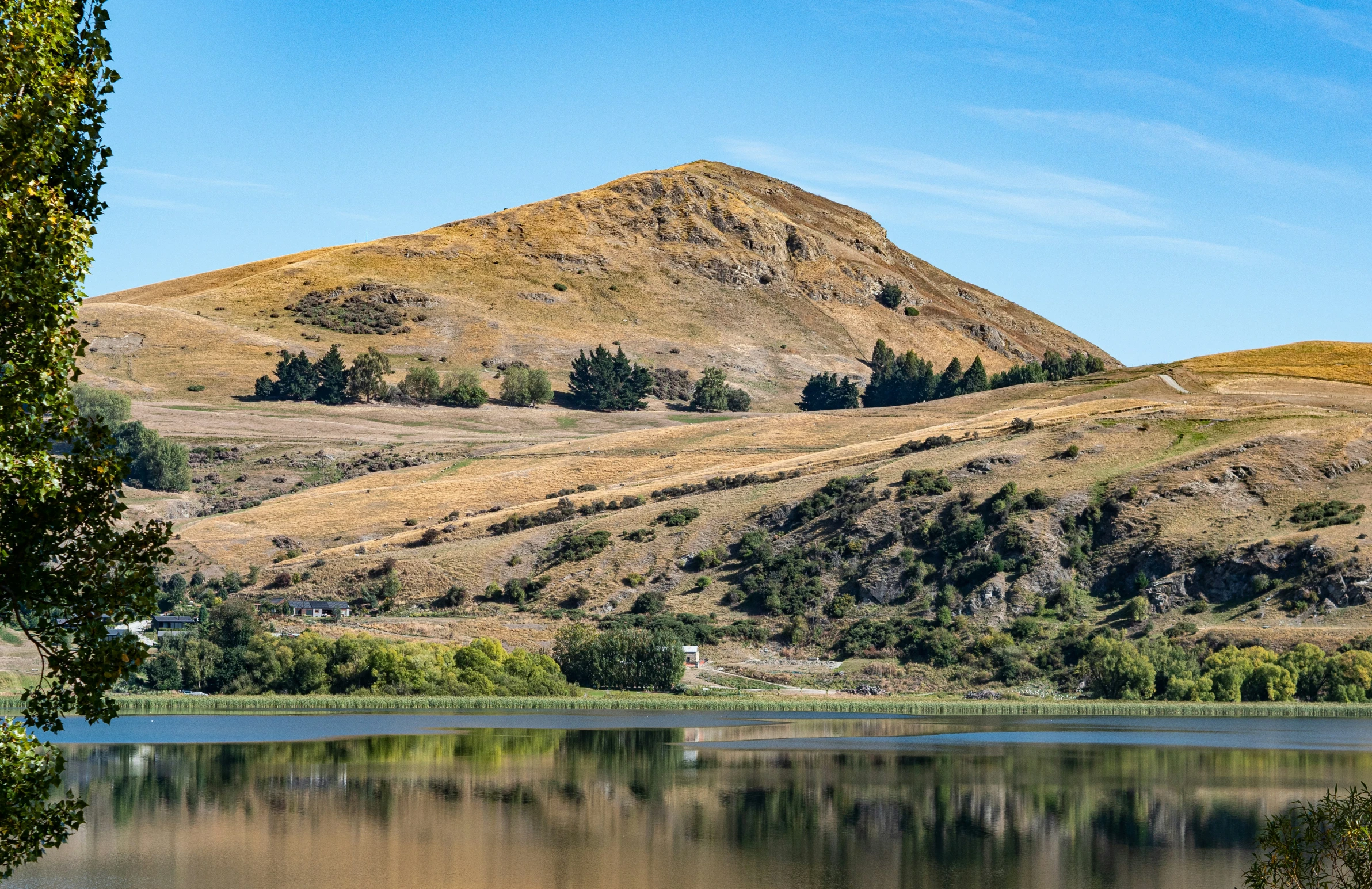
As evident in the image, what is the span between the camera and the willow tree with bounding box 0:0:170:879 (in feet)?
54.7

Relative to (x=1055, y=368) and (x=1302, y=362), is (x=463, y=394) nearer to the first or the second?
(x=1055, y=368)

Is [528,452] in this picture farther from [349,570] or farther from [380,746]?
[380,746]

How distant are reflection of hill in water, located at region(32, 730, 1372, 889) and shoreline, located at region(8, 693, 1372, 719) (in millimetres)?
17796

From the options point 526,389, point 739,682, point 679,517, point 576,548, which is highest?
point 526,389

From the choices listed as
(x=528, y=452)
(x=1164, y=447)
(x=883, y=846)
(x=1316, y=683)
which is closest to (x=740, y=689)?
(x=1316, y=683)

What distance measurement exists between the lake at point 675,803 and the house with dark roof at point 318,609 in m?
28.1

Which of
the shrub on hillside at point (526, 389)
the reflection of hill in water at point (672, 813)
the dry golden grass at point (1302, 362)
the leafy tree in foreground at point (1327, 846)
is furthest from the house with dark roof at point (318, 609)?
the shrub on hillside at point (526, 389)

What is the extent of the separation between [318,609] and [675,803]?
189ft

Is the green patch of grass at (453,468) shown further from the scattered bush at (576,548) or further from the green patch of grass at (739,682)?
the green patch of grass at (739,682)

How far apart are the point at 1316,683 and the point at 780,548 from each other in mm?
35450

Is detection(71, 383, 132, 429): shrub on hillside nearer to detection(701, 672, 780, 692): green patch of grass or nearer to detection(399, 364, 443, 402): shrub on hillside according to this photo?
detection(399, 364, 443, 402): shrub on hillside

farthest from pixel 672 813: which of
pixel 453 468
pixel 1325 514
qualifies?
pixel 453 468

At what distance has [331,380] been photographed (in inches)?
7210

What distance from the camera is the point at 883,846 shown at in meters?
Answer: 36.4
